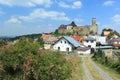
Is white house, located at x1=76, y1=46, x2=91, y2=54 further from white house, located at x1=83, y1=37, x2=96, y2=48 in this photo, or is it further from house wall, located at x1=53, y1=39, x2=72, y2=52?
white house, located at x1=83, y1=37, x2=96, y2=48

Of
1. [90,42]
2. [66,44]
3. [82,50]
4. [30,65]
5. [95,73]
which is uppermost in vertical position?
[90,42]

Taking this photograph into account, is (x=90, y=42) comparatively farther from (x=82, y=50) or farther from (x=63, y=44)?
(x=63, y=44)

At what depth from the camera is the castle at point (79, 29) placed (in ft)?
384

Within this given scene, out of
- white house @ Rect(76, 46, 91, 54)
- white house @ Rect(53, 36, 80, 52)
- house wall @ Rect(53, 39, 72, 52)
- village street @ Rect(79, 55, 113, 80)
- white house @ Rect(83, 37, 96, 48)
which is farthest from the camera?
white house @ Rect(83, 37, 96, 48)

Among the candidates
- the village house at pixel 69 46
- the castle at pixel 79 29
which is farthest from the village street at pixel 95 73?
the castle at pixel 79 29

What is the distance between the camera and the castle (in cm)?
11703

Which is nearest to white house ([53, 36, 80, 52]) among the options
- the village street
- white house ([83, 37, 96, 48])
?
white house ([83, 37, 96, 48])

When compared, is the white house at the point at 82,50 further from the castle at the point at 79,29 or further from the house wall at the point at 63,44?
the castle at the point at 79,29

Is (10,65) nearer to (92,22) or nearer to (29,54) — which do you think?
(29,54)

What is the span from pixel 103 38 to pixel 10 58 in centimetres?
8803

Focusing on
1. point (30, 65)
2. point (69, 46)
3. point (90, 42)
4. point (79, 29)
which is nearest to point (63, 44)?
point (69, 46)

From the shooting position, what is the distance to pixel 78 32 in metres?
118

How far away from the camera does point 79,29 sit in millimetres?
118750

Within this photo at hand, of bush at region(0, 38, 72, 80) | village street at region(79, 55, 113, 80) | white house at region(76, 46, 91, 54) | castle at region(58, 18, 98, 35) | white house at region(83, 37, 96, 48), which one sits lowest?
village street at region(79, 55, 113, 80)
